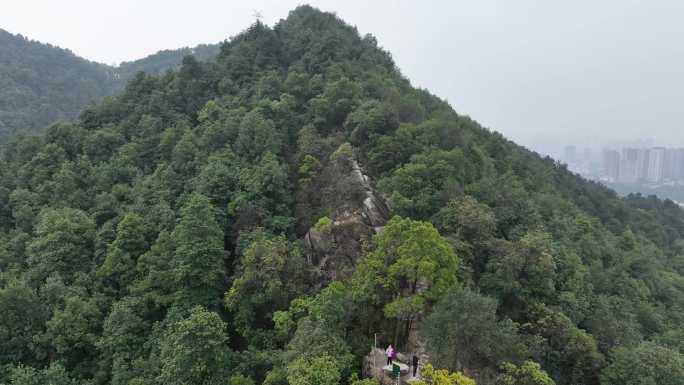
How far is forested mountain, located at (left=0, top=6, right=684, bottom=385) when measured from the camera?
54.7 ft

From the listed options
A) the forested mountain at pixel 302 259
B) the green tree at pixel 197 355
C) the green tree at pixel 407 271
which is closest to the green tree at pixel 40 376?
the forested mountain at pixel 302 259

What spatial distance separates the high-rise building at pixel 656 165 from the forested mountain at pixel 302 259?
421 feet

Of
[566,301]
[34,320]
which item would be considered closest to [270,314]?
[34,320]

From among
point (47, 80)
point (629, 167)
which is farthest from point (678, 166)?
point (47, 80)

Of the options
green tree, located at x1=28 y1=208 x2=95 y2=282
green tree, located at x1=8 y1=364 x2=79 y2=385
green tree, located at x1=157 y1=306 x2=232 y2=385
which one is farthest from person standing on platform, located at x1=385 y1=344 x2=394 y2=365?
green tree, located at x1=28 y1=208 x2=95 y2=282

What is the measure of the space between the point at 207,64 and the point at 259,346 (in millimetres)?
34485

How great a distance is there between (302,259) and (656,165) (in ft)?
520

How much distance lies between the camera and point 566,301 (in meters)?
21.1

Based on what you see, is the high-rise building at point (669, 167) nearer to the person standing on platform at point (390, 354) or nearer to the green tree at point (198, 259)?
the person standing on platform at point (390, 354)

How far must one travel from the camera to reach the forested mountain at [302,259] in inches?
657

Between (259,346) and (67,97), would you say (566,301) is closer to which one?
(259,346)

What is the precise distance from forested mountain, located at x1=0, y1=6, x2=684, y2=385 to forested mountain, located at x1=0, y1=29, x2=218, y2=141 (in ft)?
111

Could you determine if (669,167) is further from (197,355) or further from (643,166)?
(197,355)

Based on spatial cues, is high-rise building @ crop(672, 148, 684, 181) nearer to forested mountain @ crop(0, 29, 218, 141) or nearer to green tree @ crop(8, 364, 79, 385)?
forested mountain @ crop(0, 29, 218, 141)
